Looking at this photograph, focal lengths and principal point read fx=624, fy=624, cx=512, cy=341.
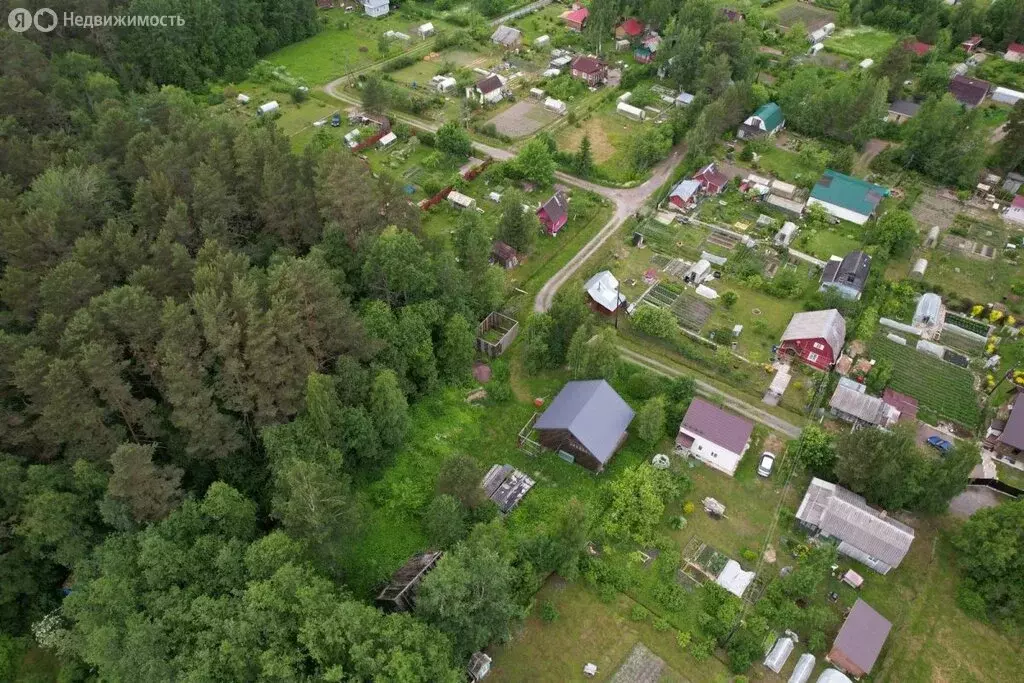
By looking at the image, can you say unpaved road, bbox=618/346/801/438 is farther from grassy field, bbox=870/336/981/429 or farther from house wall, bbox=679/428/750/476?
grassy field, bbox=870/336/981/429

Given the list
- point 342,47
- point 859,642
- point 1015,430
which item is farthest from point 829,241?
point 342,47

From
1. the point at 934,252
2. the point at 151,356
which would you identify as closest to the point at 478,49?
the point at 934,252

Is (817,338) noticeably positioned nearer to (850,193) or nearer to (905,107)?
(850,193)

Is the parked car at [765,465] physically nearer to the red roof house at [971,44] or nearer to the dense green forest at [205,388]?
the dense green forest at [205,388]

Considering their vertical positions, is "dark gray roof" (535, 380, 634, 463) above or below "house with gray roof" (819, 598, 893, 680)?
above

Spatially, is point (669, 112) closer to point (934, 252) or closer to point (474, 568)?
point (934, 252)

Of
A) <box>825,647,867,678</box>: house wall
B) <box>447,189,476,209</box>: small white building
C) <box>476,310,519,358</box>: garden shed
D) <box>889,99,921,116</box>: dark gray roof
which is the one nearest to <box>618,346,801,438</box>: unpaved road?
<box>476,310,519,358</box>: garden shed

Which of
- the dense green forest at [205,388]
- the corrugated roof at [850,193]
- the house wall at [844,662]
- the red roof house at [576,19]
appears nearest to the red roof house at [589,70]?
the red roof house at [576,19]
